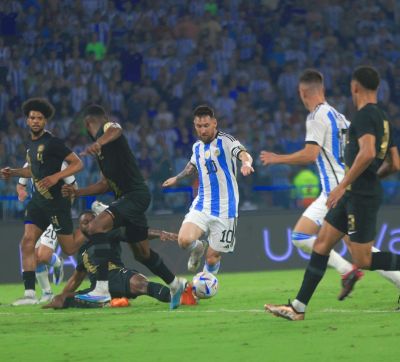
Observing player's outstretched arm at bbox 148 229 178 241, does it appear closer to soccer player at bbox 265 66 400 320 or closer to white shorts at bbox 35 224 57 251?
white shorts at bbox 35 224 57 251

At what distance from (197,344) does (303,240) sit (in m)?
3.55

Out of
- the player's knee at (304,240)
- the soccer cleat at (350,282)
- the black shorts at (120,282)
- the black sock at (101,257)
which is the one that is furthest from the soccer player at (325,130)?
the black sock at (101,257)

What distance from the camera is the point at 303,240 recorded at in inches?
443

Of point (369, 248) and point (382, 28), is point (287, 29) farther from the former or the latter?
point (369, 248)

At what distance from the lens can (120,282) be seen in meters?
11.2

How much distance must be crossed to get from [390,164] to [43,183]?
4086 mm

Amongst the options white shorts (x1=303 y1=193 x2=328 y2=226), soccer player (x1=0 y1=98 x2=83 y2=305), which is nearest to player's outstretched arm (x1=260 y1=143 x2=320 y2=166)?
white shorts (x1=303 y1=193 x2=328 y2=226)

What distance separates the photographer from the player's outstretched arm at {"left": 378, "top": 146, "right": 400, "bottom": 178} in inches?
358

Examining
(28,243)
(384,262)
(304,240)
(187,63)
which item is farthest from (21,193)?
(187,63)

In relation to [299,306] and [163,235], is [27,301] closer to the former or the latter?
[163,235]

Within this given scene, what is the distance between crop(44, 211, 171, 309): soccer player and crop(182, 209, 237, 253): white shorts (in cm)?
87

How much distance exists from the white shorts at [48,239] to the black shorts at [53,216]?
817 millimetres

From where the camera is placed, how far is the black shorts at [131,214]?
1078cm

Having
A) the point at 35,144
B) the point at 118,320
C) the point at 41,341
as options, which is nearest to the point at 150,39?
the point at 35,144
